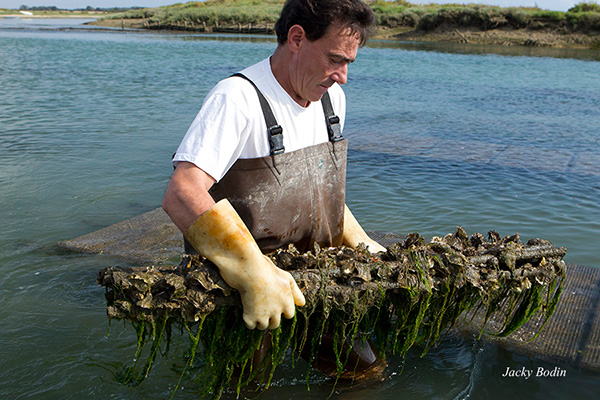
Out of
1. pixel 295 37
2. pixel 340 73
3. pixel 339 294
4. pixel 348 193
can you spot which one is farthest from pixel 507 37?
pixel 339 294

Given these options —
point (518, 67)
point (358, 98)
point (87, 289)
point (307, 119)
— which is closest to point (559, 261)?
point (307, 119)

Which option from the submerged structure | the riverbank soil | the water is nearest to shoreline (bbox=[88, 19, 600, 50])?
the riverbank soil

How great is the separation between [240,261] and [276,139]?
0.66 meters

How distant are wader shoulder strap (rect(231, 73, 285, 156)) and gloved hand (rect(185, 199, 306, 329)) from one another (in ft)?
1.40

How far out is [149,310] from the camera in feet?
7.75

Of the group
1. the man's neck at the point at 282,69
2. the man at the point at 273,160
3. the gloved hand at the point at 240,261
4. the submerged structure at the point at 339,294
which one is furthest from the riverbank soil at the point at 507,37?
the gloved hand at the point at 240,261

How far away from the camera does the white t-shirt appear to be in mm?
2414

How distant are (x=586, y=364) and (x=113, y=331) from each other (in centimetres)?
334

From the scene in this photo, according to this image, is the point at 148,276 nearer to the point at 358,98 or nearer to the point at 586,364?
the point at 586,364

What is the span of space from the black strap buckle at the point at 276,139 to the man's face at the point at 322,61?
0.81 feet

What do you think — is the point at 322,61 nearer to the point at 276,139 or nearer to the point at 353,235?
the point at 276,139


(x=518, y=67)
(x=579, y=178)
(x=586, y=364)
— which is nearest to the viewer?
(x=586, y=364)

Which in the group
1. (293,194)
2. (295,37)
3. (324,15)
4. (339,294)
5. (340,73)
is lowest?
(339,294)

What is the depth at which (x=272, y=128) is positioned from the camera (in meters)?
2.66
